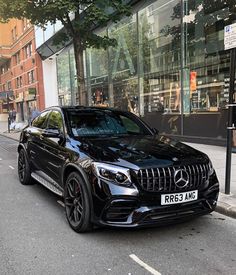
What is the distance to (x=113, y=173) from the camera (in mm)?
3992

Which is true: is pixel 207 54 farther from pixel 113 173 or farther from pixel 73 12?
pixel 113 173

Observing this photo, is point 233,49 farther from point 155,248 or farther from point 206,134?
point 206,134

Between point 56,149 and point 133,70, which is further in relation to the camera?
point 133,70

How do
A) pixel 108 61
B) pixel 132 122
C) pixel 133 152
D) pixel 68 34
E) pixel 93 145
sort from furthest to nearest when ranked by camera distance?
pixel 108 61
pixel 68 34
pixel 132 122
pixel 93 145
pixel 133 152

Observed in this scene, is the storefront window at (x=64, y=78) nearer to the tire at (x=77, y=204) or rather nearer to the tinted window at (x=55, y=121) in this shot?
the tinted window at (x=55, y=121)

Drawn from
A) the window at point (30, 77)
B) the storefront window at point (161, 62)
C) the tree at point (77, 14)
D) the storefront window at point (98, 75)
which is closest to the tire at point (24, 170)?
the tree at point (77, 14)

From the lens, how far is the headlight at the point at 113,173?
3.95 metres

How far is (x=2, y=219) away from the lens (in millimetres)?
5141

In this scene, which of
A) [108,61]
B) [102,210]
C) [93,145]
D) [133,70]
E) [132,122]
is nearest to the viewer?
[102,210]

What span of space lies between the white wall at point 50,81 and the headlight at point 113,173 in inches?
1028

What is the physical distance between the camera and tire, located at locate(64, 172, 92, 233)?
13.8ft

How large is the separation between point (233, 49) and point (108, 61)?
1392 centimetres

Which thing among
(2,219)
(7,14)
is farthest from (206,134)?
(2,219)

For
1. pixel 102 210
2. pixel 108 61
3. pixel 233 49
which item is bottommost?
pixel 102 210
